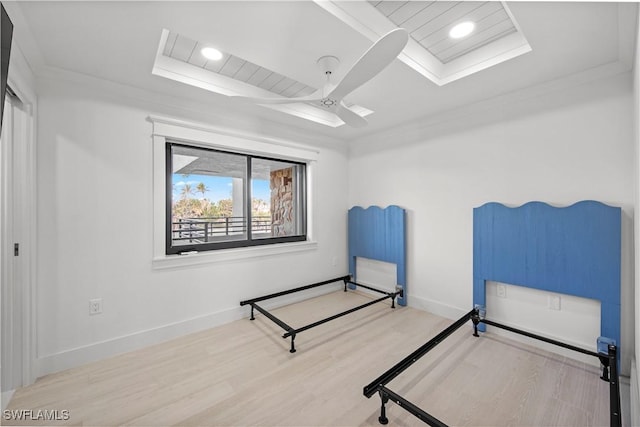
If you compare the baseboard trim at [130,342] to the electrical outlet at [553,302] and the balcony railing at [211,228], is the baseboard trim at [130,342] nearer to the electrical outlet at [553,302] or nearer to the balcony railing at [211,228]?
the balcony railing at [211,228]

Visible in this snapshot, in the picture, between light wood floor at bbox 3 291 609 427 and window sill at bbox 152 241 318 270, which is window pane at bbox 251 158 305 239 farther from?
light wood floor at bbox 3 291 609 427

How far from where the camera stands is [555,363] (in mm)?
2168

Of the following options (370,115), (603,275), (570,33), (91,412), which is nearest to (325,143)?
(370,115)

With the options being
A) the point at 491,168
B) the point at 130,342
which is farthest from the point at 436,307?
the point at 130,342

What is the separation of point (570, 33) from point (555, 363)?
92.0 inches

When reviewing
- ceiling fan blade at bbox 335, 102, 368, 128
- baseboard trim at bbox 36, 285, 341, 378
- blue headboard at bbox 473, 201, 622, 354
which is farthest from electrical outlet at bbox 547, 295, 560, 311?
baseboard trim at bbox 36, 285, 341, 378

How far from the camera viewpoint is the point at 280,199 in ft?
12.8

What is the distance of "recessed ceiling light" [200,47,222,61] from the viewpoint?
7.11 feet

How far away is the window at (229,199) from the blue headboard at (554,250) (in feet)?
7.11

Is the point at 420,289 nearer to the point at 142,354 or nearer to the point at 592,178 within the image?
the point at 592,178

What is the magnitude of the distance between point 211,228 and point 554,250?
10.6ft

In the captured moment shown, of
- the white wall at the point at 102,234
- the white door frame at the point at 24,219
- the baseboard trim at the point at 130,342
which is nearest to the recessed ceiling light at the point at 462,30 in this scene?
the white wall at the point at 102,234

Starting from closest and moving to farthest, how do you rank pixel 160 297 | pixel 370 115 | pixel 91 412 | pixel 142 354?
pixel 91 412 < pixel 142 354 < pixel 160 297 < pixel 370 115

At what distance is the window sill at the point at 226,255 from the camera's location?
258cm
